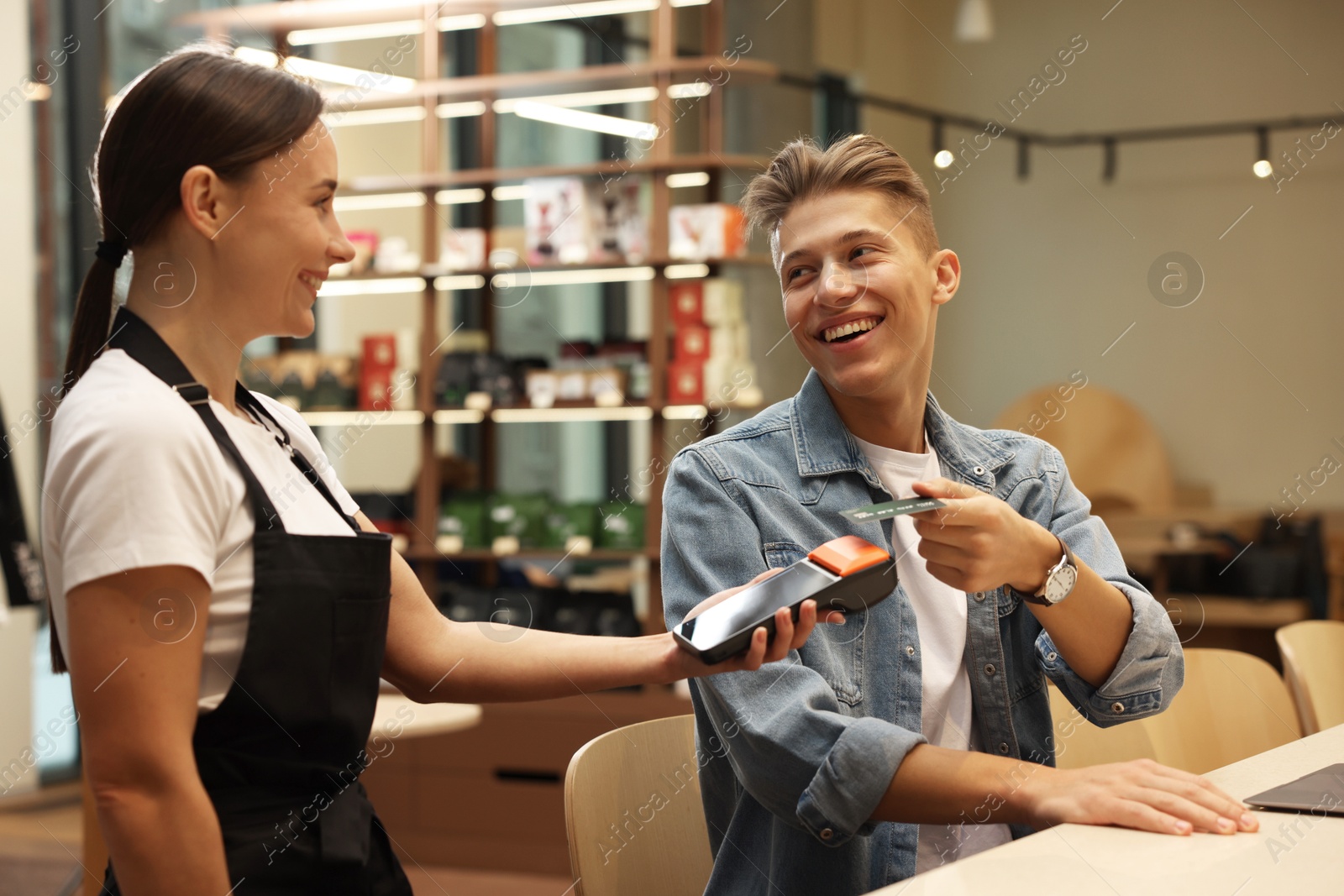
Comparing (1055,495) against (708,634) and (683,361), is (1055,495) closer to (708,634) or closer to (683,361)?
(708,634)

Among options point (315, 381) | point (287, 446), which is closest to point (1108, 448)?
point (315, 381)

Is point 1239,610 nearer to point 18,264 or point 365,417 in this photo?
point 365,417

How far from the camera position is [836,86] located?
579 cm

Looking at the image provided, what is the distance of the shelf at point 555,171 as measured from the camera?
3.85 meters

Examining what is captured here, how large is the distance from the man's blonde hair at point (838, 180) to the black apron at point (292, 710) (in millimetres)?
709

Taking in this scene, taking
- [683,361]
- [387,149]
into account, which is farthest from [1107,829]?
[387,149]

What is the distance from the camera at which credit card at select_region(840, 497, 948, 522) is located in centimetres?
106

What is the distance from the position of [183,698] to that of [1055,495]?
1.10 m

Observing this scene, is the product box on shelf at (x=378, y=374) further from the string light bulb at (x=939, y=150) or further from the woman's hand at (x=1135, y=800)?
the woman's hand at (x=1135, y=800)

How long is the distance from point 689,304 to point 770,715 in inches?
108

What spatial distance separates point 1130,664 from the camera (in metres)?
1.38

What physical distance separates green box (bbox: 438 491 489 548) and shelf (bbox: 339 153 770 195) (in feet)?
3.60

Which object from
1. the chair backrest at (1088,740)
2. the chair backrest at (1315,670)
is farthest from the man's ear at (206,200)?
the chair backrest at (1315,670)

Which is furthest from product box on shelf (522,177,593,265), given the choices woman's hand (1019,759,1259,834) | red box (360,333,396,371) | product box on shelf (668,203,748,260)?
woman's hand (1019,759,1259,834)
